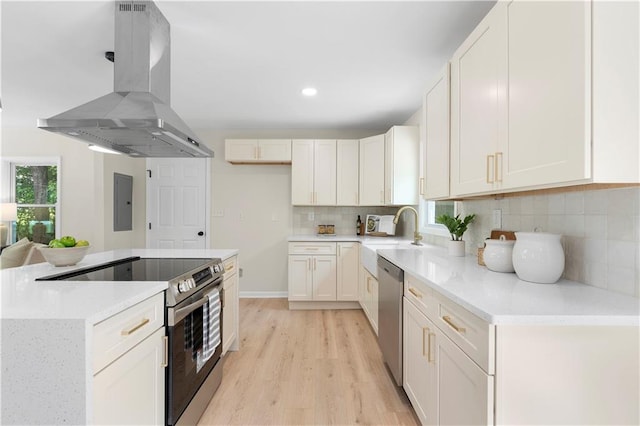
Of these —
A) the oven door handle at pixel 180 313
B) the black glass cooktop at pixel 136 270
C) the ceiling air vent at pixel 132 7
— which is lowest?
the oven door handle at pixel 180 313

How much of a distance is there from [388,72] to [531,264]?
1906mm

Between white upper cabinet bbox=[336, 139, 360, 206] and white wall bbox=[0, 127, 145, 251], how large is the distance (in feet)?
10.2

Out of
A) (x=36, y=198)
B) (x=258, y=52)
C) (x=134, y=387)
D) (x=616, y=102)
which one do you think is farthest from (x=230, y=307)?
(x=36, y=198)

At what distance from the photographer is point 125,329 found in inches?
46.2

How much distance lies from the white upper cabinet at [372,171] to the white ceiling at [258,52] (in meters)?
0.44

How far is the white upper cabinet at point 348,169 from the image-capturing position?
164 inches

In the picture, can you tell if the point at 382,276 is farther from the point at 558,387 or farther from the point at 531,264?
the point at 558,387

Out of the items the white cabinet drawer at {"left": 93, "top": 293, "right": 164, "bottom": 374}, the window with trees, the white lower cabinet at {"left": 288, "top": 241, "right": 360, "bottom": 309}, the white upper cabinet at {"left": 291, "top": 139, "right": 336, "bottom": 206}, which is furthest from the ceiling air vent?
the window with trees

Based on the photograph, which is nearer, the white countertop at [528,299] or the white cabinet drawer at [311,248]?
the white countertop at [528,299]

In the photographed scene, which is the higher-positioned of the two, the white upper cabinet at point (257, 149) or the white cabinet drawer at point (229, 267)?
the white upper cabinet at point (257, 149)

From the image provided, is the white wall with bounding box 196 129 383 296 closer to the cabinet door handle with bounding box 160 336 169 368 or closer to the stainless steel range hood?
the stainless steel range hood

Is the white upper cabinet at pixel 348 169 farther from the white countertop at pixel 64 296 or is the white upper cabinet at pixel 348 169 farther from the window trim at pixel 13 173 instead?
the window trim at pixel 13 173

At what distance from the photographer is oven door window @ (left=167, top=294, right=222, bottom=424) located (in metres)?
1.48

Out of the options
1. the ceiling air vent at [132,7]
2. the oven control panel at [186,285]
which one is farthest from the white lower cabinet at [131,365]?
the ceiling air vent at [132,7]
